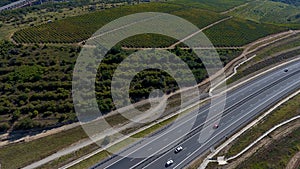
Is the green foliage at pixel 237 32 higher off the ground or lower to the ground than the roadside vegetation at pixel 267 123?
higher

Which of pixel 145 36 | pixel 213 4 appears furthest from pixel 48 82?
pixel 213 4

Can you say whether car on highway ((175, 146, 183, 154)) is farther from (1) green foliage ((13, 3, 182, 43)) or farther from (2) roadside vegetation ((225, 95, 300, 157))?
(1) green foliage ((13, 3, 182, 43))

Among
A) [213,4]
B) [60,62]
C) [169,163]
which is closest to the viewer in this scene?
[169,163]

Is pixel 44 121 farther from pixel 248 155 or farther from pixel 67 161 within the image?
pixel 248 155

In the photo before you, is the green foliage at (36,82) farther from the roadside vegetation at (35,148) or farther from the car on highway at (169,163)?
the car on highway at (169,163)

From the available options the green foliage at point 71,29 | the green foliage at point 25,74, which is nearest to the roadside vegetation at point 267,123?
the green foliage at point 25,74

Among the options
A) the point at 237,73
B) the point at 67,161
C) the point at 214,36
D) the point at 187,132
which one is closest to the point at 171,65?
the point at 237,73

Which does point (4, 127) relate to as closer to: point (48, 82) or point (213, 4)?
point (48, 82)

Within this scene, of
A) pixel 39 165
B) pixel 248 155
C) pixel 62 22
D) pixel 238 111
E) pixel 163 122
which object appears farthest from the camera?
pixel 62 22
